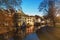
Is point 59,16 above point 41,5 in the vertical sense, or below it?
below

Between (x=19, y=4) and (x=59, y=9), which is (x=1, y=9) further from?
(x=59, y=9)

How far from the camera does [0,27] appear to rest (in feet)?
50.6

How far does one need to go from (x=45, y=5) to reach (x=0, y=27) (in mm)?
12724

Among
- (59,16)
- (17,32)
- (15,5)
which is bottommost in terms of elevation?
(17,32)

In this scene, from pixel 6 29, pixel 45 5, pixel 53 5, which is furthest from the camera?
pixel 45 5

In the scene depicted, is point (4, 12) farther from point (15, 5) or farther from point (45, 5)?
point (45, 5)

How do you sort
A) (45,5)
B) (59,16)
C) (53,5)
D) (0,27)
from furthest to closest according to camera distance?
1. (45,5)
2. (53,5)
3. (59,16)
4. (0,27)

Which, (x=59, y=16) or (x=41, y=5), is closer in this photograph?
(x=59, y=16)

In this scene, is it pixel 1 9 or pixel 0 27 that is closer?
pixel 1 9

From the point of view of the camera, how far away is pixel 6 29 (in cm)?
1730

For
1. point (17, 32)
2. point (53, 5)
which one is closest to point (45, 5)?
point (53, 5)

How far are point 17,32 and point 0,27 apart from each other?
3.36 meters

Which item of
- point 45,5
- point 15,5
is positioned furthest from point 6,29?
point 45,5

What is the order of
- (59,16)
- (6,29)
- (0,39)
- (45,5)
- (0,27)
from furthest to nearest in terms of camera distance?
(45,5) → (59,16) → (6,29) → (0,27) → (0,39)
